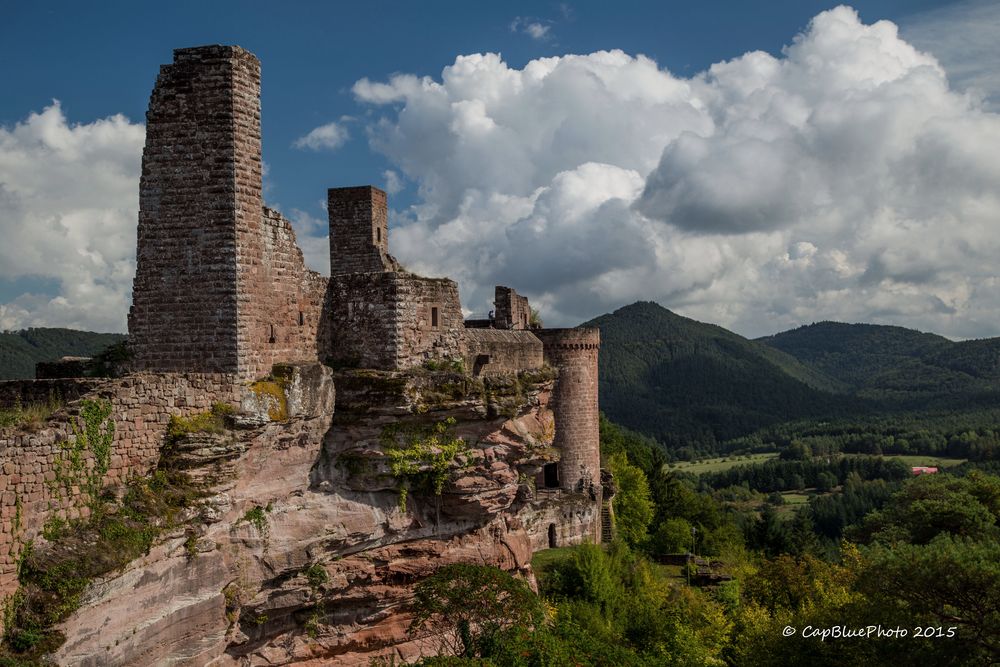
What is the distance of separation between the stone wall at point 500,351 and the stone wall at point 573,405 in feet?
7.76

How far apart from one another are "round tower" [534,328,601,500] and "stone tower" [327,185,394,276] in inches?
538

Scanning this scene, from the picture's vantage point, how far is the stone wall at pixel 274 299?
1628 centimetres

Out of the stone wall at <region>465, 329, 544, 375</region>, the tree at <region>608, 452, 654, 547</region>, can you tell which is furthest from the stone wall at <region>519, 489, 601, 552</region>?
the tree at <region>608, 452, 654, 547</region>

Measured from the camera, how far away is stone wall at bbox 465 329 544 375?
24391 mm

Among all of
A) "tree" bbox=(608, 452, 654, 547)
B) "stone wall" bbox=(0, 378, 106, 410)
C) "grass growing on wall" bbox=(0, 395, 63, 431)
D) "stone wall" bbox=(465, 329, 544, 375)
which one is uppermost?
"stone wall" bbox=(465, 329, 544, 375)

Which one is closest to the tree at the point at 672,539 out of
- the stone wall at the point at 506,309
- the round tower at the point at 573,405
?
the round tower at the point at 573,405

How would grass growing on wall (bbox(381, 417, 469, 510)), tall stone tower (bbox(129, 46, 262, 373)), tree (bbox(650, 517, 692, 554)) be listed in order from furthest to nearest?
tree (bbox(650, 517, 692, 554)) < grass growing on wall (bbox(381, 417, 469, 510)) < tall stone tower (bbox(129, 46, 262, 373))

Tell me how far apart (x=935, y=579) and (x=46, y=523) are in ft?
57.7

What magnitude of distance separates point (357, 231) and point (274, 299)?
8.87 metres

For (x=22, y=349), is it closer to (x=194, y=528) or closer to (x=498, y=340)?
(x=498, y=340)

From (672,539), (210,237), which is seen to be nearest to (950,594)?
(210,237)

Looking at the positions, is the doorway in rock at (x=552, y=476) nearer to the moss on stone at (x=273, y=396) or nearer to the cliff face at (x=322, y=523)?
the cliff face at (x=322, y=523)

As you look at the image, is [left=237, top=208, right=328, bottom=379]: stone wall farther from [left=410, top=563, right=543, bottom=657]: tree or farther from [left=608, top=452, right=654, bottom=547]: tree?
[left=608, top=452, right=654, bottom=547]: tree

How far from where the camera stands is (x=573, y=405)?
37.8 m
